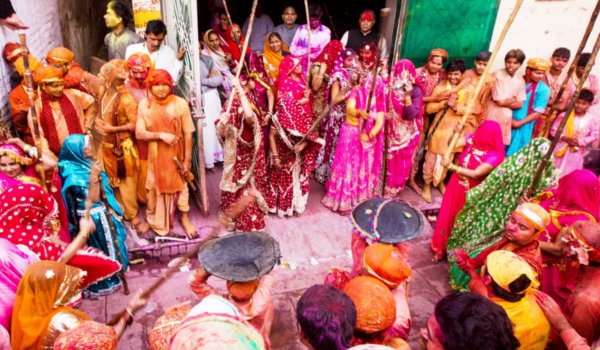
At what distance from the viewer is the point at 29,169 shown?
398cm

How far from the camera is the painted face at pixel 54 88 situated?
4.32 m

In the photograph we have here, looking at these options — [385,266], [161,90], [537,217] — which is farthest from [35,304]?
[537,217]

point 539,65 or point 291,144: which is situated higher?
point 539,65

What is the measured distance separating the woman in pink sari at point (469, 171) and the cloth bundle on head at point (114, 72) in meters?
3.66

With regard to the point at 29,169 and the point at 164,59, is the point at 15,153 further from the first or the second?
the point at 164,59

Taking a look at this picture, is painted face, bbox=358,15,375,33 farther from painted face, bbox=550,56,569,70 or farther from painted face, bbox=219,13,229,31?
painted face, bbox=550,56,569,70

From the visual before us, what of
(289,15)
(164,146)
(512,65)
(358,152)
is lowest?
(358,152)

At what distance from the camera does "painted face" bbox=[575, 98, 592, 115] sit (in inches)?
238

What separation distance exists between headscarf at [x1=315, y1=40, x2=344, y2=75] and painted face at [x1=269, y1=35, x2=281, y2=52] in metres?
0.57

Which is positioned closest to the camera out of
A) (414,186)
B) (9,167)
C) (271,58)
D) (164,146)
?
(9,167)

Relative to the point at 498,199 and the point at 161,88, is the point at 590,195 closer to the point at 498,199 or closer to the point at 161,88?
the point at 498,199

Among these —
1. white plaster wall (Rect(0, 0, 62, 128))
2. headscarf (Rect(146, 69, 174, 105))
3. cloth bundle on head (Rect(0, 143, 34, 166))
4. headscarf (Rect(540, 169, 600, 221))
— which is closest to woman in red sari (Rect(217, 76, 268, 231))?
headscarf (Rect(146, 69, 174, 105))

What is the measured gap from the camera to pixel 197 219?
5574 mm

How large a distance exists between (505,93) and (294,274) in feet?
12.3
